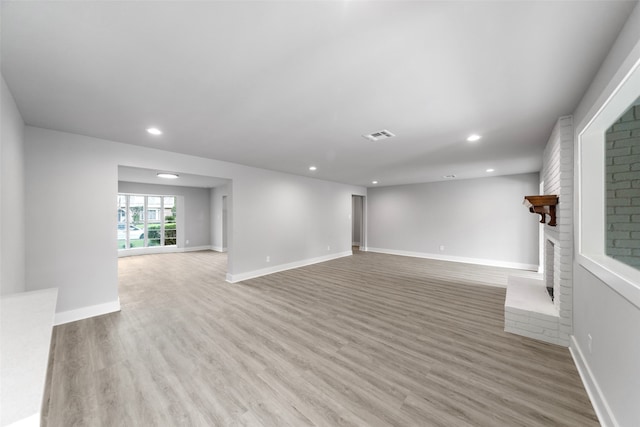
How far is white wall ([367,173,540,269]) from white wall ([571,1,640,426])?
15.7ft

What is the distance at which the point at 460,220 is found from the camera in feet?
23.2

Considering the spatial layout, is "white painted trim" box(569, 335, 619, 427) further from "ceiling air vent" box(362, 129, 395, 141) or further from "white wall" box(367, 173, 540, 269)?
"white wall" box(367, 173, 540, 269)

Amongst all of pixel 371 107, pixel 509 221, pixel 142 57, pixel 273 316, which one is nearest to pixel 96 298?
pixel 273 316

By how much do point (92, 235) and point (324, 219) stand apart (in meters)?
5.16

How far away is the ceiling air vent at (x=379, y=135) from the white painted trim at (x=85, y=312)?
4.26m

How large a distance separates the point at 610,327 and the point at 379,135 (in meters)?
2.63

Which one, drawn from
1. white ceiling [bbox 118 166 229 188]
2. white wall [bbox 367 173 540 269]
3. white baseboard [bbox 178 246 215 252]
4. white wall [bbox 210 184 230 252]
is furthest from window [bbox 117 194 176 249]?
white wall [bbox 367 173 540 269]

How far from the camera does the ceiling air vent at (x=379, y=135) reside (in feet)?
9.95

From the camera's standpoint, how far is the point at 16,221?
2404mm

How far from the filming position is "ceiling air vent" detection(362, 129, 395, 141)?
3.03m

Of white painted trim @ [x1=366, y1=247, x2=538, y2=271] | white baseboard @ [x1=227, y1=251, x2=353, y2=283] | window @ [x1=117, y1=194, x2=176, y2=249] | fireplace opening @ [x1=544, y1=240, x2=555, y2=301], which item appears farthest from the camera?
window @ [x1=117, y1=194, x2=176, y2=249]

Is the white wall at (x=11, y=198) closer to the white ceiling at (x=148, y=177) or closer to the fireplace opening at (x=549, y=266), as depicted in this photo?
the white ceiling at (x=148, y=177)

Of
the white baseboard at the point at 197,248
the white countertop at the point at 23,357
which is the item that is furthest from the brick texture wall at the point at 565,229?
the white baseboard at the point at 197,248

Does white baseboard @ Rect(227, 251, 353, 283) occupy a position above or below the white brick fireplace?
below
